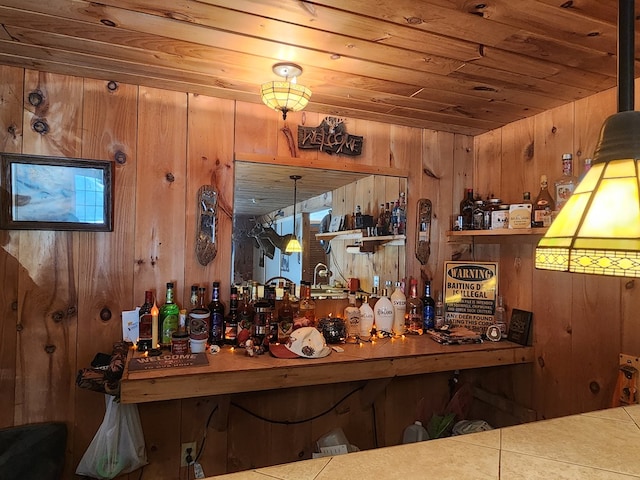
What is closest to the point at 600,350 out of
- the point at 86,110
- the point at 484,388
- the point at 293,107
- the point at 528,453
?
the point at 484,388

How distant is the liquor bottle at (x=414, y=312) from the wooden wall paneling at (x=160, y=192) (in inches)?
50.3

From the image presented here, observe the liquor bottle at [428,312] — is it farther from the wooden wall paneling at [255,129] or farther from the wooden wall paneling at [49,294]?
the wooden wall paneling at [49,294]

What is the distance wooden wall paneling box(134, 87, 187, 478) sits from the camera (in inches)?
75.0

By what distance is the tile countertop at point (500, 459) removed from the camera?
2.39 feet

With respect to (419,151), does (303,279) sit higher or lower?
lower

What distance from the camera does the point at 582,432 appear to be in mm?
904

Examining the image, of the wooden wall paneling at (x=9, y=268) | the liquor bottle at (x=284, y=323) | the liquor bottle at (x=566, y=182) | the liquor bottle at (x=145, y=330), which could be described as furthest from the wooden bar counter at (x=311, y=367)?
the liquor bottle at (x=566, y=182)

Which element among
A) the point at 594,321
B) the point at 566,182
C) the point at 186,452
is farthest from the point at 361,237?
the point at 186,452

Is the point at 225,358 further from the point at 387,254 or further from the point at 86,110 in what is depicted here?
the point at 86,110

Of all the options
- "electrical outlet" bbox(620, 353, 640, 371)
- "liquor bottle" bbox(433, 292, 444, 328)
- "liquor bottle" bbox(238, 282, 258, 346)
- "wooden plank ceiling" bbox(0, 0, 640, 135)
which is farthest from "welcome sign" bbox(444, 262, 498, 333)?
"liquor bottle" bbox(238, 282, 258, 346)

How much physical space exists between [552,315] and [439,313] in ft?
1.94

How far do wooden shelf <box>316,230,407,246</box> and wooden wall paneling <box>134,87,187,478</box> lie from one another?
78cm

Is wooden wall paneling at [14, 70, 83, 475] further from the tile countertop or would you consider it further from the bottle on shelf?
the bottle on shelf

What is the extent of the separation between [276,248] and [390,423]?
4.09ft
